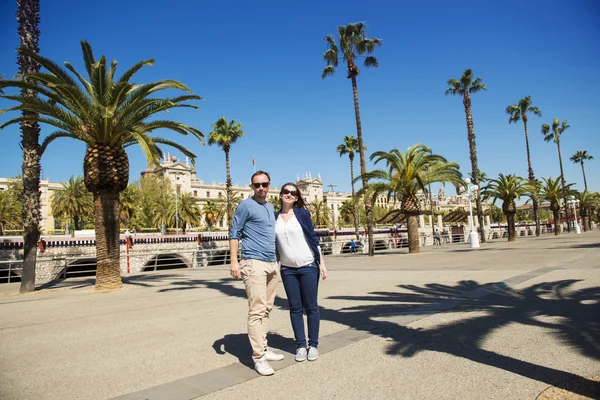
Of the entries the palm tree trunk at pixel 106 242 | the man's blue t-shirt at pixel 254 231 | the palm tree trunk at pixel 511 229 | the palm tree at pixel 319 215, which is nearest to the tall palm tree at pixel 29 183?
the palm tree trunk at pixel 106 242

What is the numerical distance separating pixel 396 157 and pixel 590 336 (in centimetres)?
2045

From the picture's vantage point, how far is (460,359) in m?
3.64

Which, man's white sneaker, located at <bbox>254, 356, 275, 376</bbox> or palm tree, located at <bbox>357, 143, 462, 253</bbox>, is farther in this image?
palm tree, located at <bbox>357, 143, 462, 253</bbox>

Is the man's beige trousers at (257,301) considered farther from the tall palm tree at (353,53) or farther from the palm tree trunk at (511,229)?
the palm tree trunk at (511,229)

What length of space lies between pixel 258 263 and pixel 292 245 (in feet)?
1.32

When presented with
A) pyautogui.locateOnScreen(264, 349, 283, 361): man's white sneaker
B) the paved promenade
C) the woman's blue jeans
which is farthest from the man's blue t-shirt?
the paved promenade

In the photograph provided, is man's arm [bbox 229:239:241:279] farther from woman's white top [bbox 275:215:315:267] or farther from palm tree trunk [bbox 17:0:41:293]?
palm tree trunk [bbox 17:0:41:293]

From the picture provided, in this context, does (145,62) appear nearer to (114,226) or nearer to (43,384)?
(114,226)

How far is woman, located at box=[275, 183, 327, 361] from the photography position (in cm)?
386

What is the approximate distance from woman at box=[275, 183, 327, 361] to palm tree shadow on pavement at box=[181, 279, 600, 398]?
0.80 meters

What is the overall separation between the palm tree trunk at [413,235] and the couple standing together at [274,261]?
2019 cm

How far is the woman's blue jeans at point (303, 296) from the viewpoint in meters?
3.86

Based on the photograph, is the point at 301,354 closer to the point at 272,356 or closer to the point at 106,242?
the point at 272,356

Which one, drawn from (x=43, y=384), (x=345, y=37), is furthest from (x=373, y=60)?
(x=43, y=384)
